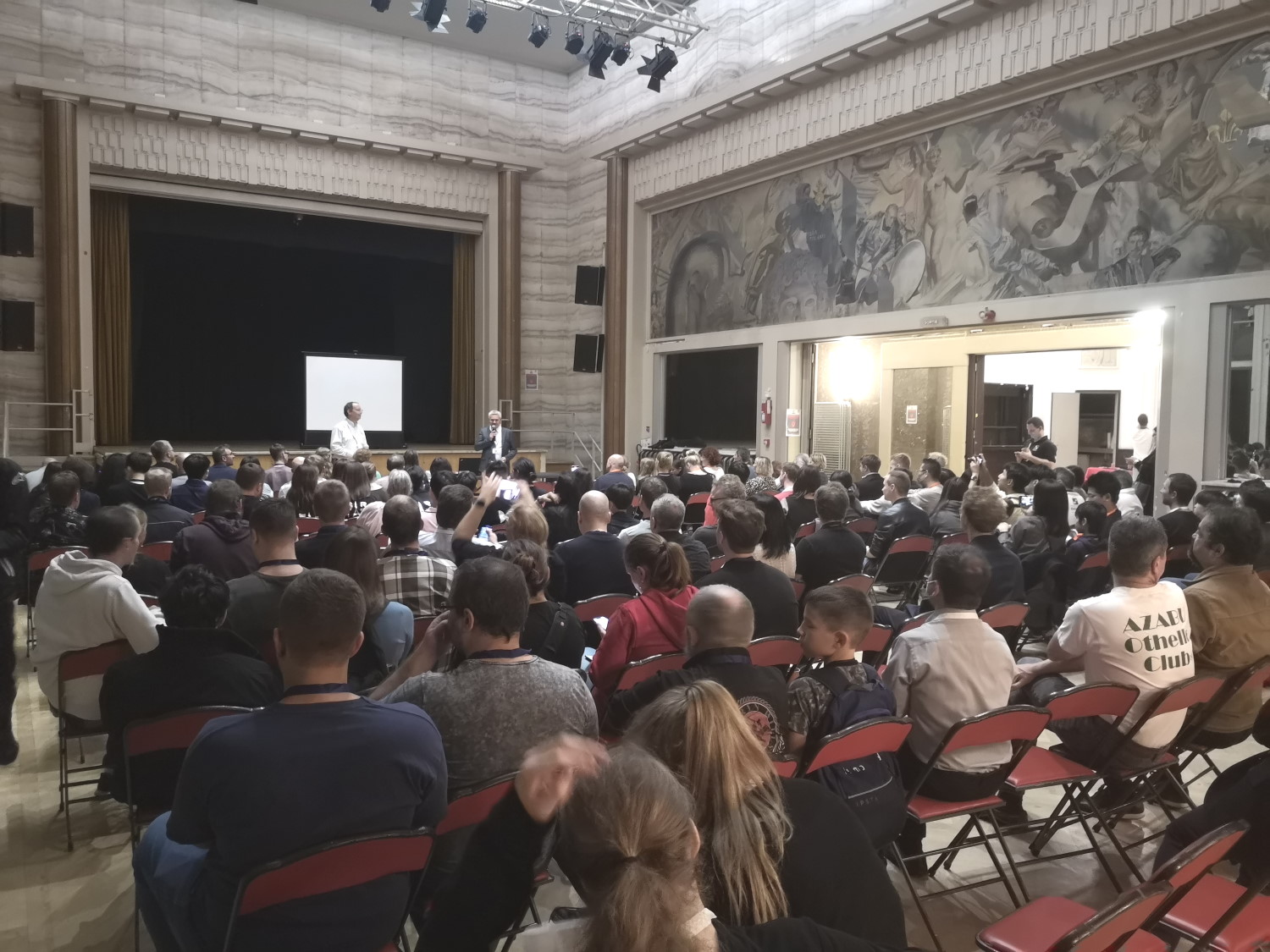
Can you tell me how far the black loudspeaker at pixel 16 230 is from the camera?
12.5 metres

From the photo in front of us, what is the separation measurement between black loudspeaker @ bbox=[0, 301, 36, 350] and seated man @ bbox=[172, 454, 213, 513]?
7.45 metres

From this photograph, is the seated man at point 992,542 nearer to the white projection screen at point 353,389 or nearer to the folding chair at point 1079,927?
the folding chair at point 1079,927

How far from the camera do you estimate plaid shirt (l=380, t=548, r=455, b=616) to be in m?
4.11

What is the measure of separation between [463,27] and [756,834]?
52.2 feet

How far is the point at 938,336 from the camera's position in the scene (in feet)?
46.1

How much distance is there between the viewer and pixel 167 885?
2.16 m

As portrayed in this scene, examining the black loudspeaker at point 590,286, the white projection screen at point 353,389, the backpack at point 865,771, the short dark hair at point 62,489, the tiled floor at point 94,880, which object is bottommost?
the tiled floor at point 94,880

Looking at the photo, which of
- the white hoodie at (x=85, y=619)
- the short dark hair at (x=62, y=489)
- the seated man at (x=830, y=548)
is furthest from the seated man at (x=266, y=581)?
the short dark hair at (x=62, y=489)

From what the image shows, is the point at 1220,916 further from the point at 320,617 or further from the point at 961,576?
the point at 320,617

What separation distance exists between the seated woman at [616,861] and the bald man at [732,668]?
42.5 inches

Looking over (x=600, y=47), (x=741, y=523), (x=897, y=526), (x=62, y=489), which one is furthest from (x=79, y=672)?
(x=600, y=47)

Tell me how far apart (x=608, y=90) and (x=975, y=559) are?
47.0ft

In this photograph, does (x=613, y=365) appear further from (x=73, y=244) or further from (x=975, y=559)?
(x=975, y=559)

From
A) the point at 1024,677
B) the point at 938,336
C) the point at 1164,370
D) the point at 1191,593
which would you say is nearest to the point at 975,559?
the point at 1024,677
